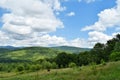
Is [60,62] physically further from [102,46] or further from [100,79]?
[100,79]

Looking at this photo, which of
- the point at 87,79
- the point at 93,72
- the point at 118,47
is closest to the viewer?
the point at 87,79

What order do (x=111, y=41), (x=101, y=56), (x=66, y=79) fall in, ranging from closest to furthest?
(x=66, y=79), (x=101, y=56), (x=111, y=41)

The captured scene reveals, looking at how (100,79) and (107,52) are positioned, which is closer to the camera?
(100,79)

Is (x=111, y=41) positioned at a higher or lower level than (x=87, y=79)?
higher

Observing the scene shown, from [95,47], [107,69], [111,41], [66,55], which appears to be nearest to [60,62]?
[66,55]

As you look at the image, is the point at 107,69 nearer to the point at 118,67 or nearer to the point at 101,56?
the point at 118,67

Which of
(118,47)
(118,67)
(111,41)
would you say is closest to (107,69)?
(118,67)

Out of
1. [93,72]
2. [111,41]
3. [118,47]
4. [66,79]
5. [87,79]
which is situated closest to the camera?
[87,79]

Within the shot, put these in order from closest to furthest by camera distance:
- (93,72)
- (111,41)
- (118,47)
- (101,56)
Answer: (93,72), (118,47), (101,56), (111,41)

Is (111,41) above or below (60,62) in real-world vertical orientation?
above

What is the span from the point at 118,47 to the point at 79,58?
95.5ft

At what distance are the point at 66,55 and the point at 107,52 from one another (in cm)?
2143

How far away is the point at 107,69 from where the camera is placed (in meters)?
40.2

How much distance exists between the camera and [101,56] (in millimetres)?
132875
